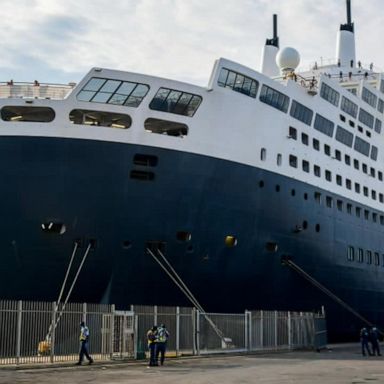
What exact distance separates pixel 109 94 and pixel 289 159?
8.78 metres

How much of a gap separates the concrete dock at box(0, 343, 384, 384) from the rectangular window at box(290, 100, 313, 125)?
11.1 metres

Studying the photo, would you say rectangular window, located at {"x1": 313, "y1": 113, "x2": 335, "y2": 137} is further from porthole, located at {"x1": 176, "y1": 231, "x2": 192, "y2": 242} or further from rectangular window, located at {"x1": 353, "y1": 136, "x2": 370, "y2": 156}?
porthole, located at {"x1": 176, "y1": 231, "x2": 192, "y2": 242}

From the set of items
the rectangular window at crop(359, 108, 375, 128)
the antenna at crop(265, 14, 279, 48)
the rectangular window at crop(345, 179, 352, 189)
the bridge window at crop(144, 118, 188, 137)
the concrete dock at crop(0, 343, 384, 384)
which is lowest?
the concrete dock at crop(0, 343, 384, 384)

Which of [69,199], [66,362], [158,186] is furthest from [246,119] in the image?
[66,362]

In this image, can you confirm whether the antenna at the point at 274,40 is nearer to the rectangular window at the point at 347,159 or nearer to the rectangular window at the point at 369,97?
the rectangular window at the point at 369,97

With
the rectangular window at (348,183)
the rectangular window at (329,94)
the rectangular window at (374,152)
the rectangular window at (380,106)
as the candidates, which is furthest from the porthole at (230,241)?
the rectangular window at (380,106)

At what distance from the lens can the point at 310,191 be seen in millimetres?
27797

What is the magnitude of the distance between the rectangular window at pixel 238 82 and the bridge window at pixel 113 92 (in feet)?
11.2

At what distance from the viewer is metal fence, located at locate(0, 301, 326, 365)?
1817cm

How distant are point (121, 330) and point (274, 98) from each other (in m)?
12.0

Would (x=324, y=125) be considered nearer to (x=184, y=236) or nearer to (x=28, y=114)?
(x=184, y=236)

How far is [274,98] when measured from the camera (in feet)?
86.6

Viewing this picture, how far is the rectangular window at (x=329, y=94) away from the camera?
30394mm

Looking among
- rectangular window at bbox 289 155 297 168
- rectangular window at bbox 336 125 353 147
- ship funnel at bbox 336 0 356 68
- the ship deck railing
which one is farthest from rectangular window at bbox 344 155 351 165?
the ship deck railing
